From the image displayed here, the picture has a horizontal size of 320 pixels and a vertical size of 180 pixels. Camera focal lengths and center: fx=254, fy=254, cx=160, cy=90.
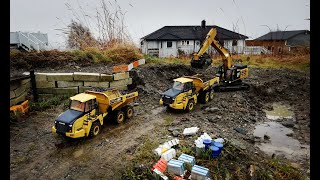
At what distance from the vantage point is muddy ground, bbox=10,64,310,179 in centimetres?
658

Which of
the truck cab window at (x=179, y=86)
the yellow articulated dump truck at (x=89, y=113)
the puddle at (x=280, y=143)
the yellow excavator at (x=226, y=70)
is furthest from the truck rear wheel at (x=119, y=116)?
the yellow excavator at (x=226, y=70)

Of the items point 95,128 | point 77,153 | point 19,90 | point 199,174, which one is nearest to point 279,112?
point 199,174

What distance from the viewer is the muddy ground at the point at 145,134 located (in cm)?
658

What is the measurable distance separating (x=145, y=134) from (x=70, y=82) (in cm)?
504

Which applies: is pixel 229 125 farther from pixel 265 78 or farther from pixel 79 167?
pixel 265 78

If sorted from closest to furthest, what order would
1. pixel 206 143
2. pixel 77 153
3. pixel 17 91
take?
1. pixel 206 143
2. pixel 77 153
3. pixel 17 91

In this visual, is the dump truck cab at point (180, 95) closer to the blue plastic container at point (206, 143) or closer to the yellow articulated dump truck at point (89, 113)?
the yellow articulated dump truck at point (89, 113)

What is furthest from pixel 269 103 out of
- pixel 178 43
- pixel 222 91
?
pixel 178 43

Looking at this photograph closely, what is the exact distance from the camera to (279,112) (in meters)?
12.4

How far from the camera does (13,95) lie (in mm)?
9438

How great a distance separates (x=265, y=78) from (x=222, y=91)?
4.68 meters

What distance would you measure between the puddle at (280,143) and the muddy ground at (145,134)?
0.14 m

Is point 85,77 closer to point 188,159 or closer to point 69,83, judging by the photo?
point 69,83

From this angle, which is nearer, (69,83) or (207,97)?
(69,83)
